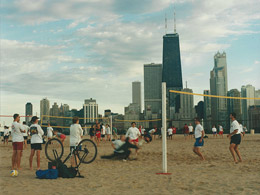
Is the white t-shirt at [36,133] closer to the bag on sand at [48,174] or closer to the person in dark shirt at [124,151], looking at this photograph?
the bag on sand at [48,174]

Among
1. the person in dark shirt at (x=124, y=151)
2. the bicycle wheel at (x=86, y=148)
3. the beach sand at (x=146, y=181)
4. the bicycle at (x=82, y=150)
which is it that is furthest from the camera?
the person in dark shirt at (x=124, y=151)

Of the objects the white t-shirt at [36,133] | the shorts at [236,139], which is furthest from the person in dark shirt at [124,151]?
the shorts at [236,139]

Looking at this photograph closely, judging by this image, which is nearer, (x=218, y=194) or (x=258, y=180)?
(x=218, y=194)

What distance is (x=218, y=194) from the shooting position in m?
5.29

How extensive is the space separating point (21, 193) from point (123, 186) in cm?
188

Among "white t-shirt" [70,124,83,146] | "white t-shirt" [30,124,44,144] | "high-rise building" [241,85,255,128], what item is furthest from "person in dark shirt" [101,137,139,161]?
"high-rise building" [241,85,255,128]

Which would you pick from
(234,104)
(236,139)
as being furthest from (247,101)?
(236,139)

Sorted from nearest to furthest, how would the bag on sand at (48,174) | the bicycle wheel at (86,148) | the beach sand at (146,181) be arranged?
the beach sand at (146,181), the bag on sand at (48,174), the bicycle wheel at (86,148)

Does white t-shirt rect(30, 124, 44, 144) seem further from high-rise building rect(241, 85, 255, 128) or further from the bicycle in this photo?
high-rise building rect(241, 85, 255, 128)

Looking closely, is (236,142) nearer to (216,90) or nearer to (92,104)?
(92,104)

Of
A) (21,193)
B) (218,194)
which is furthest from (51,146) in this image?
(218,194)

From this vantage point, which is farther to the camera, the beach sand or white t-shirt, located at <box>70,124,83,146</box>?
white t-shirt, located at <box>70,124,83,146</box>

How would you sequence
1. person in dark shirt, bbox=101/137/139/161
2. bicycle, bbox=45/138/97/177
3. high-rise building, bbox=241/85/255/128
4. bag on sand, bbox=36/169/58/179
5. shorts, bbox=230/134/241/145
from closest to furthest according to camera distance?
1. bag on sand, bbox=36/169/58/179
2. bicycle, bbox=45/138/97/177
3. shorts, bbox=230/134/241/145
4. person in dark shirt, bbox=101/137/139/161
5. high-rise building, bbox=241/85/255/128

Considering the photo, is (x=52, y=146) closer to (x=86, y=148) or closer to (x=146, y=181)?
(x=86, y=148)
